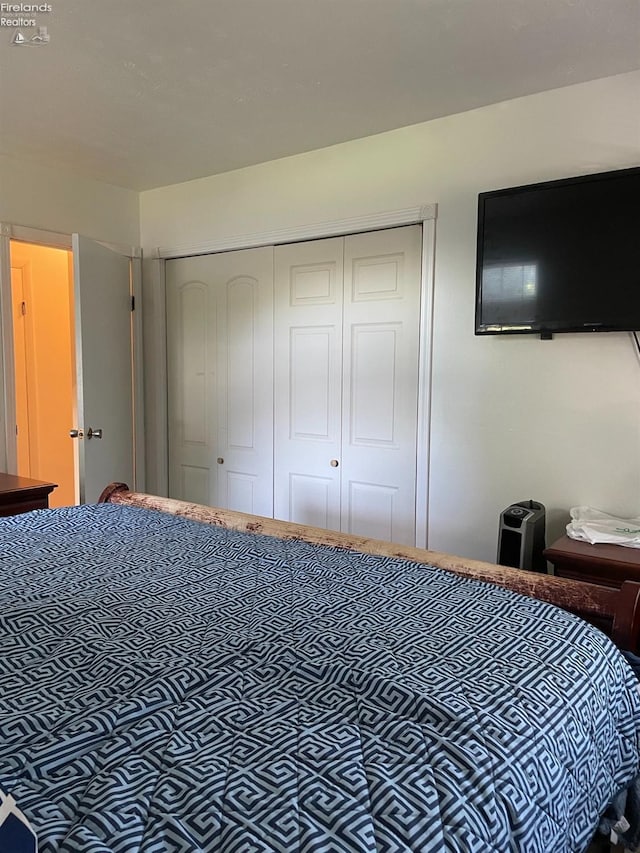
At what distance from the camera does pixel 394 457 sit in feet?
9.88

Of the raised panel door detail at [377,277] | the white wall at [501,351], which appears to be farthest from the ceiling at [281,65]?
the raised panel door detail at [377,277]

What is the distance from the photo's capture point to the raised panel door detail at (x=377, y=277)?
296 cm

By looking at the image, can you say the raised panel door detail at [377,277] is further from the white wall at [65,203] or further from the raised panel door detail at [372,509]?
the white wall at [65,203]

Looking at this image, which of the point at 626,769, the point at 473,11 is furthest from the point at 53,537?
the point at 473,11

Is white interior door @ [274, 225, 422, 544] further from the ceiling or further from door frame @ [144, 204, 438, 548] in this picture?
the ceiling

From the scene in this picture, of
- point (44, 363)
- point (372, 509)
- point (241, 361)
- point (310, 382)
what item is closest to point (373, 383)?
point (310, 382)

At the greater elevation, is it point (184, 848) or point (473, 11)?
point (473, 11)

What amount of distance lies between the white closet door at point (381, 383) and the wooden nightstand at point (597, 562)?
971 millimetres

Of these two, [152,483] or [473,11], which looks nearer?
[473,11]

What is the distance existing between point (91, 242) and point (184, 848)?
334cm

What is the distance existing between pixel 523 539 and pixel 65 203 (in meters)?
3.10

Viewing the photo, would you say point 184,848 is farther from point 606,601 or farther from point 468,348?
point 468,348

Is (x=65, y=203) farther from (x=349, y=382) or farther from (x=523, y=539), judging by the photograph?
(x=523, y=539)

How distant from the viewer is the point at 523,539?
221 cm
